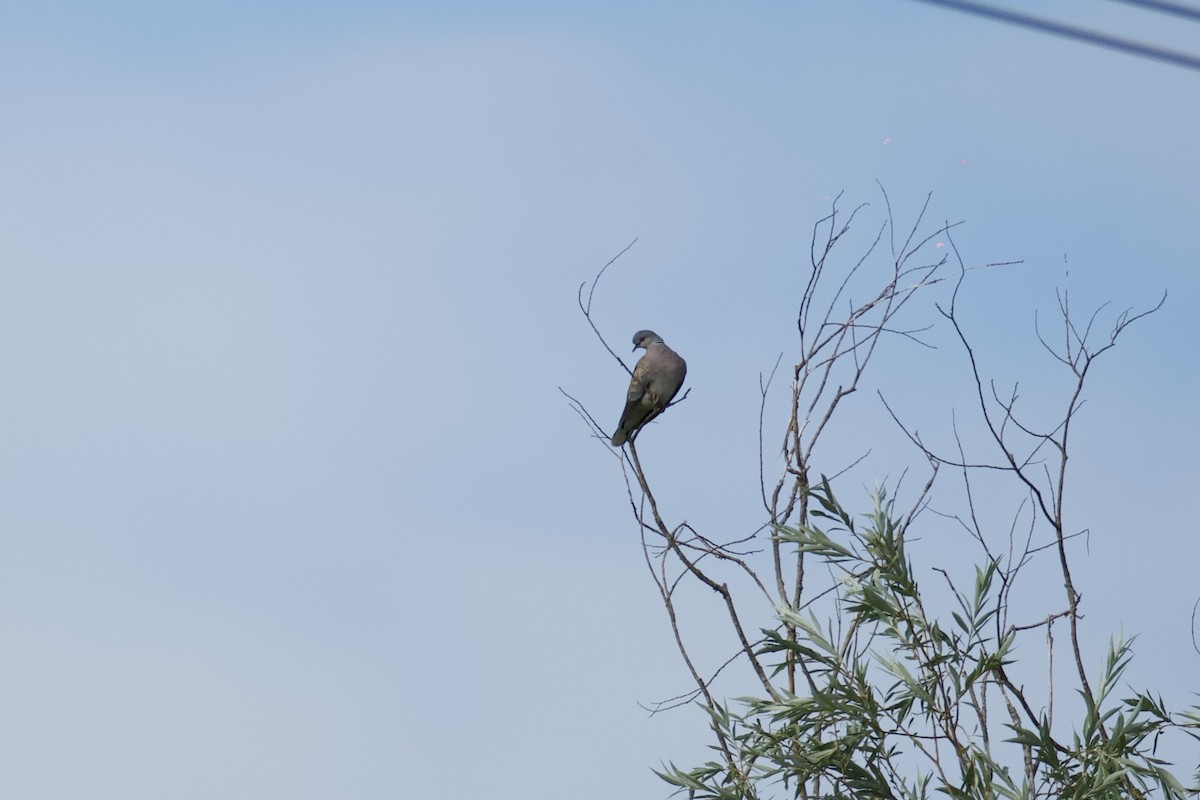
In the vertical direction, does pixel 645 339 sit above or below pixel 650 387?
above

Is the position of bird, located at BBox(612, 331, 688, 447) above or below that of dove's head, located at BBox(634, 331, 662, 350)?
below

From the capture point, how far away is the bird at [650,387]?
6.00 m

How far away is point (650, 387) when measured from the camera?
20.0 ft

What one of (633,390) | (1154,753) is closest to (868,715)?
(1154,753)

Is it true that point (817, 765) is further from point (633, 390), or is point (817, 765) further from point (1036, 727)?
point (633, 390)

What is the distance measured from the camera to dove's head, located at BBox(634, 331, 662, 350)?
6.62 m

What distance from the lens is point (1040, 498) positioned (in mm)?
4168

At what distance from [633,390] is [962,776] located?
9.14 ft

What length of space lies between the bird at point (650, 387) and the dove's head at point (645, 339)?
0.52ft

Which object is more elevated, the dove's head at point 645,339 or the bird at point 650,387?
the dove's head at point 645,339

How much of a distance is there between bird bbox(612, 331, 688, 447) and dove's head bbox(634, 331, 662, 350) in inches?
6.3

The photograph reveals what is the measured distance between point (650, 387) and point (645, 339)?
0.67 m

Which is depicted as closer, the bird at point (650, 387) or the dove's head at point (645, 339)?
the bird at point (650, 387)

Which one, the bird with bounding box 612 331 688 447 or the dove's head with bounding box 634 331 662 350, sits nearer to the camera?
the bird with bounding box 612 331 688 447
